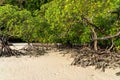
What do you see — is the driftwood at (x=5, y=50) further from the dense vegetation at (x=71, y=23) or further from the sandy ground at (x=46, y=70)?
the dense vegetation at (x=71, y=23)

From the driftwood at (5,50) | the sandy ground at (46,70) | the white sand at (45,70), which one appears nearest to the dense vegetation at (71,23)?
the driftwood at (5,50)

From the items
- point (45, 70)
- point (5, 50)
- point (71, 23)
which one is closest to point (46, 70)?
point (45, 70)

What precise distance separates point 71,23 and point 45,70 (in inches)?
164

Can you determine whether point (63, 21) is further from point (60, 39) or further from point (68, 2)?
point (60, 39)

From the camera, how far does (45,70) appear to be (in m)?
15.4

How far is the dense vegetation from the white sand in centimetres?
225

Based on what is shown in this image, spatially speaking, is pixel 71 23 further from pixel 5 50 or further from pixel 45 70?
pixel 5 50

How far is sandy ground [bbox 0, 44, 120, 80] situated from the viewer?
13.9 m

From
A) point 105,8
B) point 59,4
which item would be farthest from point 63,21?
point 105,8

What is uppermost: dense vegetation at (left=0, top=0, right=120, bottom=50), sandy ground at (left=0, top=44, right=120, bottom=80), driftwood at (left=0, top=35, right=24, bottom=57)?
dense vegetation at (left=0, top=0, right=120, bottom=50)

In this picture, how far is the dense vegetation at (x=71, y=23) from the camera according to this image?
17.3m

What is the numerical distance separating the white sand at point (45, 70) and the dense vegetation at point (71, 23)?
7.39 ft

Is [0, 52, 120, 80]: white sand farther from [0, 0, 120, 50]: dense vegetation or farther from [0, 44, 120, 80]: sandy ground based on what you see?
[0, 0, 120, 50]: dense vegetation

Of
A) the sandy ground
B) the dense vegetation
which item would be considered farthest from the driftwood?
the dense vegetation
